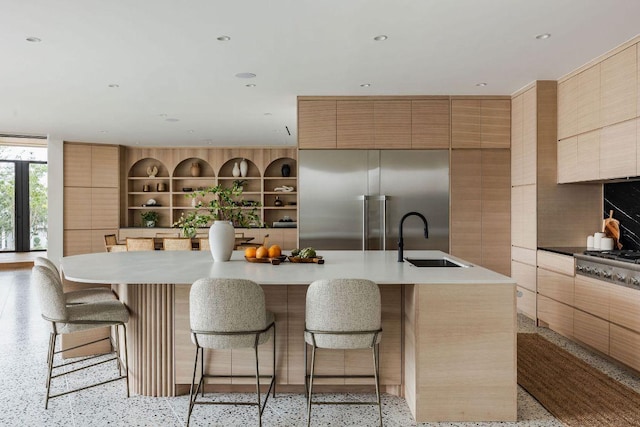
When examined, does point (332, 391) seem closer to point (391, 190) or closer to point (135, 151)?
point (391, 190)

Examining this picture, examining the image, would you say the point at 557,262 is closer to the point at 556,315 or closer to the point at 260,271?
the point at 556,315

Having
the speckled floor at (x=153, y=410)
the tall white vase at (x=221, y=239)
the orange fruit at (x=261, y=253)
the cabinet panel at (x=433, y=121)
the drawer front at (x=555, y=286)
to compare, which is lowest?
the speckled floor at (x=153, y=410)

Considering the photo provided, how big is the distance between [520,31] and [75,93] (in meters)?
4.92

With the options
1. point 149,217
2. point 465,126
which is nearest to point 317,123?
point 465,126

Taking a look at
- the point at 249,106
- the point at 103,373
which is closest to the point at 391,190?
the point at 249,106

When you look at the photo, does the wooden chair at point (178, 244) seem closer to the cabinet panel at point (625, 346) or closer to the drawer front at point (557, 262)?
the drawer front at point (557, 262)

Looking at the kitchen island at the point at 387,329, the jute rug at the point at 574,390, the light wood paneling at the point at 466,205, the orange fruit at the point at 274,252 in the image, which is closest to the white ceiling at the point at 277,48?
the light wood paneling at the point at 466,205

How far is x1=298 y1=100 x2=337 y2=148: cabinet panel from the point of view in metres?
6.00

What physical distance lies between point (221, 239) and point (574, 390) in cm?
271

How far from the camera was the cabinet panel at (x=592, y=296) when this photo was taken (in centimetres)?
394

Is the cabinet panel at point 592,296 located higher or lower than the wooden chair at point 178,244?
lower

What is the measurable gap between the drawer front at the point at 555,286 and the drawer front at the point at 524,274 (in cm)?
14

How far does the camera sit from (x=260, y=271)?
3.16m

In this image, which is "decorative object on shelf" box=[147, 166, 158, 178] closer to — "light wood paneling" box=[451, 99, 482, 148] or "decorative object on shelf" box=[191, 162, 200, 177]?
"decorative object on shelf" box=[191, 162, 200, 177]
